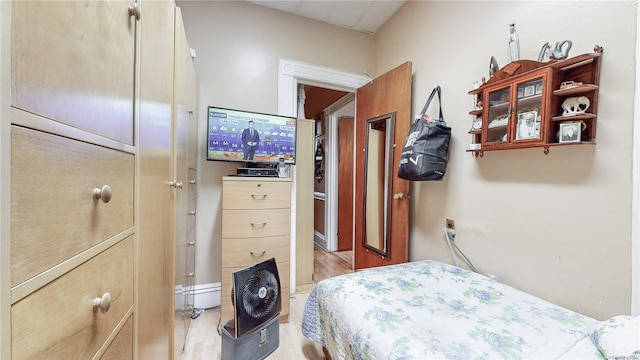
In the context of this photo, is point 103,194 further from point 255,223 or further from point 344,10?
point 344,10

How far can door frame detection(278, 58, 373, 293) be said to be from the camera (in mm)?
2307

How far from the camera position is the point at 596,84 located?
107cm

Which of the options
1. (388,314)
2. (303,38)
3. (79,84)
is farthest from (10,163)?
(303,38)

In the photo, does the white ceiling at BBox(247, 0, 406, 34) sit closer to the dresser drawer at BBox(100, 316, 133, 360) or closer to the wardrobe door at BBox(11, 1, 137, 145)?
the wardrobe door at BBox(11, 1, 137, 145)

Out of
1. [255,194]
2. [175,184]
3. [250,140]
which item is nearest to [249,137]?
[250,140]

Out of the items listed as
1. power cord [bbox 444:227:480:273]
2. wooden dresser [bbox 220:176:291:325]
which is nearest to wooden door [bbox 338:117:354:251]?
wooden dresser [bbox 220:176:291:325]

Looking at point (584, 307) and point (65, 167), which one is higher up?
point (65, 167)

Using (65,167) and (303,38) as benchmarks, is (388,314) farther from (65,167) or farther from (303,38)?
(303,38)

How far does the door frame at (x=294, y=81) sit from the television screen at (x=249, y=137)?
11.3 inches

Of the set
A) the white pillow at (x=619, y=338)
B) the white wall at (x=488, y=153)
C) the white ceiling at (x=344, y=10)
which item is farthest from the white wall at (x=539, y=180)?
the white ceiling at (x=344, y=10)

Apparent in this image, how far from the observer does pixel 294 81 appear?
2.36 m

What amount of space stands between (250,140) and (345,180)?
1.93m

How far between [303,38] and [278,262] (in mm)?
2116

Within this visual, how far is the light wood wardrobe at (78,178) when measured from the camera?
318 mm
